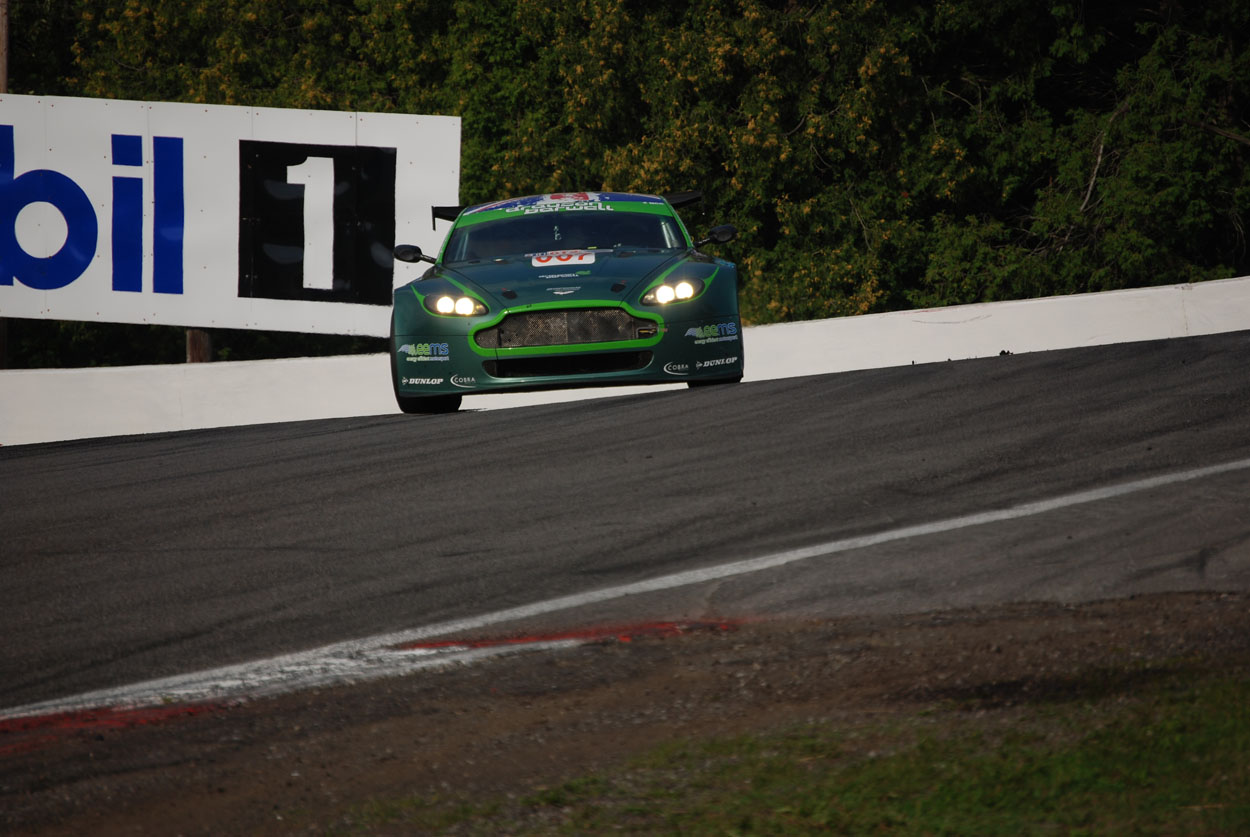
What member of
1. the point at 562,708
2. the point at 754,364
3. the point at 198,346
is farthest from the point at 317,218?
the point at 562,708

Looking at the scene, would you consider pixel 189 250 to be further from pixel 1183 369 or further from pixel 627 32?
pixel 627 32

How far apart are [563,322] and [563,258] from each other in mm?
900

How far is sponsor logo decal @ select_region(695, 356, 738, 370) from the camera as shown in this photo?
9734 mm

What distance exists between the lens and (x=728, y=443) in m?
8.73

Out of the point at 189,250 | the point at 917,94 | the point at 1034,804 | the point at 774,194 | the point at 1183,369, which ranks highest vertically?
the point at 917,94

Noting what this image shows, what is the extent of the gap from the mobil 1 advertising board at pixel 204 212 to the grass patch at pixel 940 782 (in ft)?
43.5

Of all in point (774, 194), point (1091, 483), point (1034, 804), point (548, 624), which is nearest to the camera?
point (1034, 804)

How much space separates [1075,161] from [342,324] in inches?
646

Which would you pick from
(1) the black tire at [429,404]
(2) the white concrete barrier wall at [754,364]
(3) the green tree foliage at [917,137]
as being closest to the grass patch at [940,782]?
(1) the black tire at [429,404]

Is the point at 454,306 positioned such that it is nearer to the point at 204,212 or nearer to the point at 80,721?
the point at 80,721

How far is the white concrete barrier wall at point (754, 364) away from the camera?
12805 mm

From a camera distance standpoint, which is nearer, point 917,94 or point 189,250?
point 189,250

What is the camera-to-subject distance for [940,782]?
3.56m

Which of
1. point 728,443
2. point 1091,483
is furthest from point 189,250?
point 1091,483
